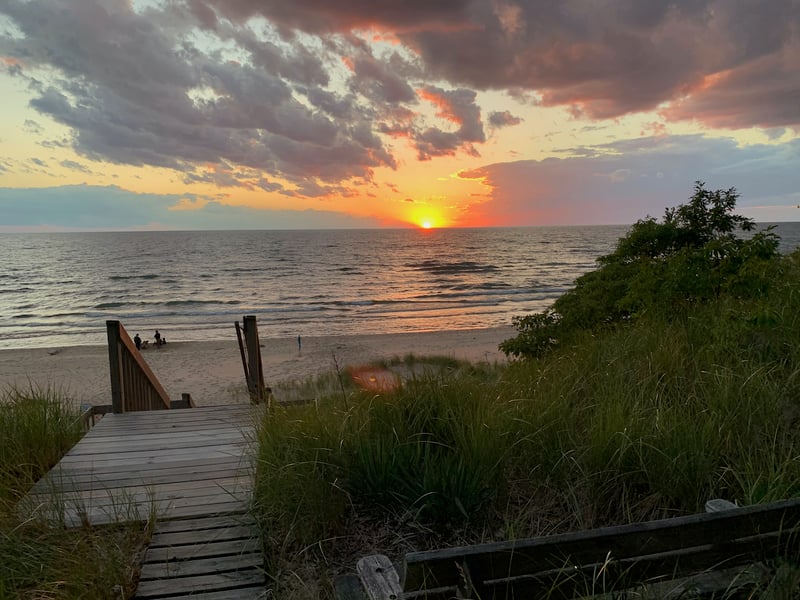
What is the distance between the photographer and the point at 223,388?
A: 14539mm

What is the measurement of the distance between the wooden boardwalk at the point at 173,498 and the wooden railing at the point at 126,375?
25.8 inches

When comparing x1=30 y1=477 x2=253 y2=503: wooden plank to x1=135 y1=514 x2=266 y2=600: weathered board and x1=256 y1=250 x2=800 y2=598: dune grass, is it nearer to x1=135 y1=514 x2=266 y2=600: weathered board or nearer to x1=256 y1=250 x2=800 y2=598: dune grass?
x1=135 y1=514 x2=266 y2=600: weathered board

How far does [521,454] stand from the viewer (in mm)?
3178

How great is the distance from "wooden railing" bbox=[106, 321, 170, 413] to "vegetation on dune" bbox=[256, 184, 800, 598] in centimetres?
335

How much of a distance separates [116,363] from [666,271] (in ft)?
23.0

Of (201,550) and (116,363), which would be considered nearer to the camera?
(201,550)

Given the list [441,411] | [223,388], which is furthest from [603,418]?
[223,388]

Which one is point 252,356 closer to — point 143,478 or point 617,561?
point 143,478

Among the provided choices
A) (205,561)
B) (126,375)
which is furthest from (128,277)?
(205,561)

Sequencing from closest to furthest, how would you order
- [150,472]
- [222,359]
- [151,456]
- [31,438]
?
[150,472] → [31,438] → [151,456] → [222,359]

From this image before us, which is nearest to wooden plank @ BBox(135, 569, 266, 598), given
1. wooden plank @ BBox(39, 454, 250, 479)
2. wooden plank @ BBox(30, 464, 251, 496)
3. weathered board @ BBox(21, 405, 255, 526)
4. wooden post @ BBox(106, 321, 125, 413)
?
weathered board @ BBox(21, 405, 255, 526)

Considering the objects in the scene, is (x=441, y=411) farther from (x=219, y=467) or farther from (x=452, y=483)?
(x=219, y=467)

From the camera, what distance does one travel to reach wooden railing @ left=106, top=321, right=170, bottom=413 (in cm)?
605

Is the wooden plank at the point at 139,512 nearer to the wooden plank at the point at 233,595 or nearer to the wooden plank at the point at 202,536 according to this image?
the wooden plank at the point at 202,536
